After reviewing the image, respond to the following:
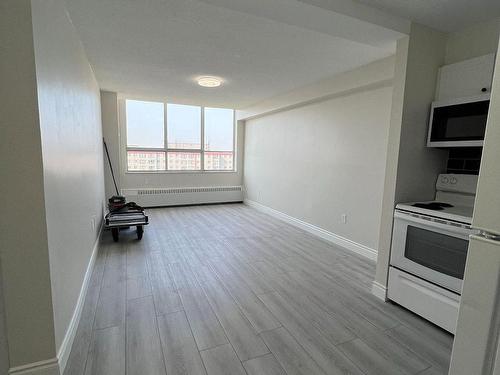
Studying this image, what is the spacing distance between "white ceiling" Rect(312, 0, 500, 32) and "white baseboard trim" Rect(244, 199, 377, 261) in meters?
2.49

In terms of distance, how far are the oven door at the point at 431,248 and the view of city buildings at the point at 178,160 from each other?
5093 millimetres

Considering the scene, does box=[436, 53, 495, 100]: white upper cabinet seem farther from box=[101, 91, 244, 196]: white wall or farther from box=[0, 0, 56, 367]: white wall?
box=[101, 91, 244, 196]: white wall

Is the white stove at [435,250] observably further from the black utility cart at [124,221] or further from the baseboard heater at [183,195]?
the baseboard heater at [183,195]

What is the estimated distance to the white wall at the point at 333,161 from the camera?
10.7 feet

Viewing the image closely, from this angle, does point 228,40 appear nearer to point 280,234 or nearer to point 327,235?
point 280,234

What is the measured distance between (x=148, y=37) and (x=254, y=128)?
3.96 m

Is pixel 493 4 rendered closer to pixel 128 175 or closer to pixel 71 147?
pixel 71 147

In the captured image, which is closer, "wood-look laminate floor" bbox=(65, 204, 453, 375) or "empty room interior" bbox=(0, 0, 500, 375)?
"empty room interior" bbox=(0, 0, 500, 375)

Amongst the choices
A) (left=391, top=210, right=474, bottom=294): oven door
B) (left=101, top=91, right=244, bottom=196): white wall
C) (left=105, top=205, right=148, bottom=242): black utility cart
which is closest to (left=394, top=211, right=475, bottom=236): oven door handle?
(left=391, top=210, right=474, bottom=294): oven door

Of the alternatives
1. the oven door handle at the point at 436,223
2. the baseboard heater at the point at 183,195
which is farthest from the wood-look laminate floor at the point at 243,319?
the baseboard heater at the point at 183,195

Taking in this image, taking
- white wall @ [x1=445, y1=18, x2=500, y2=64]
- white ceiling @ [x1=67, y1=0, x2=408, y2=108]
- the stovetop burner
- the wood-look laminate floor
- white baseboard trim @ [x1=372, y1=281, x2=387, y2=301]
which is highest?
white ceiling @ [x1=67, y1=0, x2=408, y2=108]

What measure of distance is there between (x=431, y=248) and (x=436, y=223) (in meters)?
0.21

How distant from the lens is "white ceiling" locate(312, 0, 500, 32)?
1.84 meters

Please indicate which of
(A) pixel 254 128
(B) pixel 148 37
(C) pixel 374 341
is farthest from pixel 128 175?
(C) pixel 374 341
